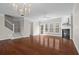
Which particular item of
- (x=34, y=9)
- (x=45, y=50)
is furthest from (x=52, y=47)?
(x=34, y=9)

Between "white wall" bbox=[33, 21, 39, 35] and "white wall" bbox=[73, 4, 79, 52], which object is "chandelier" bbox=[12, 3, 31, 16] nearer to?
"white wall" bbox=[33, 21, 39, 35]

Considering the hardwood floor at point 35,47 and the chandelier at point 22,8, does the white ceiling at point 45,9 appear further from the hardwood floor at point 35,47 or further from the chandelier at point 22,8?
the hardwood floor at point 35,47

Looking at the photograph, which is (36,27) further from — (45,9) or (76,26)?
(76,26)

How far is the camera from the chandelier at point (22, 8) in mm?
2299

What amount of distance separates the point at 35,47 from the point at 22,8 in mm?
744

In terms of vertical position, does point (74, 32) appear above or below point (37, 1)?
below

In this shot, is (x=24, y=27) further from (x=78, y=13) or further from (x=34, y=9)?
(x=78, y=13)

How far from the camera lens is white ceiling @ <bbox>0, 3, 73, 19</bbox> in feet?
7.53

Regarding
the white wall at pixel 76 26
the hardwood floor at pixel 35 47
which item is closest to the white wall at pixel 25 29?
the hardwood floor at pixel 35 47

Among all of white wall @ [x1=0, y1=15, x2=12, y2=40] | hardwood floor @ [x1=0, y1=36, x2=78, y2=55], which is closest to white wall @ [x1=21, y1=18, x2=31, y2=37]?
hardwood floor @ [x1=0, y1=36, x2=78, y2=55]

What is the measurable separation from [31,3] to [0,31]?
75 centimetres

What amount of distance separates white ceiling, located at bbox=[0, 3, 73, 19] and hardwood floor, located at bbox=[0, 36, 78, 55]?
0.49m

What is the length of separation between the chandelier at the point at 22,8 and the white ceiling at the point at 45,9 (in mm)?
57

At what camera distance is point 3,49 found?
2.31 meters
